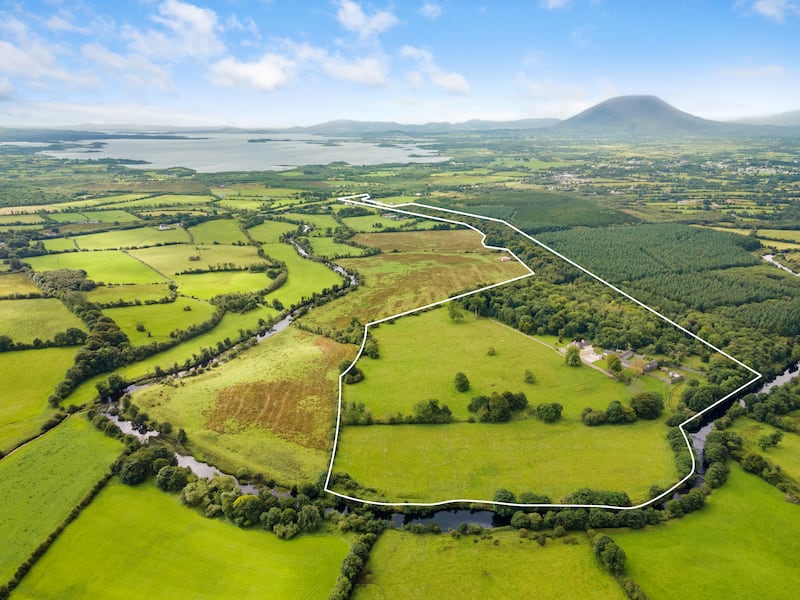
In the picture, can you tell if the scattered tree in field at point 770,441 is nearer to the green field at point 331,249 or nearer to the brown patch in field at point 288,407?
the brown patch in field at point 288,407

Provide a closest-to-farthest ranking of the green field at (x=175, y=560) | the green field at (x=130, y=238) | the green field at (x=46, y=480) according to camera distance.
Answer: the green field at (x=175, y=560)
the green field at (x=46, y=480)
the green field at (x=130, y=238)

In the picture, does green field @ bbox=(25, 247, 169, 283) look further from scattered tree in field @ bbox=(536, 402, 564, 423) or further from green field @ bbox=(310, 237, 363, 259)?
scattered tree in field @ bbox=(536, 402, 564, 423)

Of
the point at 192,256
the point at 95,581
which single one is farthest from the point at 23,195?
the point at 95,581

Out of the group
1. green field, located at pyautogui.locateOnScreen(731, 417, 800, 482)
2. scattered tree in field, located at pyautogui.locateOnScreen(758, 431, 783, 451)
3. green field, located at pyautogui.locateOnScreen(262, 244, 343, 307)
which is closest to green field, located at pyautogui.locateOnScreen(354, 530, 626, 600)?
green field, located at pyautogui.locateOnScreen(731, 417, 800, 482)

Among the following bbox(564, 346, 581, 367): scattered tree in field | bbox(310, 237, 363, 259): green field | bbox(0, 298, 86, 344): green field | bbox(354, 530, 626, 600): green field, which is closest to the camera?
bbox(354, 530, 626, 600): green field

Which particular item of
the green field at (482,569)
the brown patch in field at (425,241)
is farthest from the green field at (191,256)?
the green field at (482,569)

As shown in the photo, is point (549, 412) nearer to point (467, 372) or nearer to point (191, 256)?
point (467, 372)
